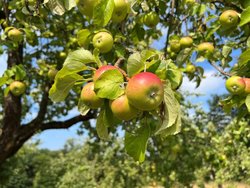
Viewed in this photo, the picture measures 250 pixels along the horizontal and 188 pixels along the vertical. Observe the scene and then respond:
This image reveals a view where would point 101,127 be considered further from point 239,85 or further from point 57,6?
point 239,85

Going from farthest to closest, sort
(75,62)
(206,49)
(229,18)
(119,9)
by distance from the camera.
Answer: (206,49) < (229,18) < (119,9) < (75,62)

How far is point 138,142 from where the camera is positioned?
128cm

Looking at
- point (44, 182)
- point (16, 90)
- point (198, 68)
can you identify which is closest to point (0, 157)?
point (16, 90)

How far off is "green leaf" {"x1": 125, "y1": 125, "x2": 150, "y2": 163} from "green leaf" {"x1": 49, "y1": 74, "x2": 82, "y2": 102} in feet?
0.93

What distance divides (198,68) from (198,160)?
5.30 metres

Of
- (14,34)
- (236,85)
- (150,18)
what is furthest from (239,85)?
(14,34)

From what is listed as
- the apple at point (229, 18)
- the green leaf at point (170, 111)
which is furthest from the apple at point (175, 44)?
Result: the green leaf at point (170, 111)

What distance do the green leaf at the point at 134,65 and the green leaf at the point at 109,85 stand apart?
0.14 ft

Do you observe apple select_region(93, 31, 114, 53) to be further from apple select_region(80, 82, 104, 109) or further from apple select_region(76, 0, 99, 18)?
apple select_region(80, 82, 104, 109)

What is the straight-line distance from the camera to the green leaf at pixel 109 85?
1184mm

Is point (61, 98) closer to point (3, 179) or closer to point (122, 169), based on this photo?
point (122, 169)

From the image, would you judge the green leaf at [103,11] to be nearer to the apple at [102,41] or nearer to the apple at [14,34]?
the apple at [102,41]

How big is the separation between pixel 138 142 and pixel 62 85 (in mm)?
349

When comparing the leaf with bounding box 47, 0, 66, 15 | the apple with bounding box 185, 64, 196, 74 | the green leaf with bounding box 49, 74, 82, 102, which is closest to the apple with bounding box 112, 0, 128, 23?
the leaf with bounding box 47, 0, 66, 15
